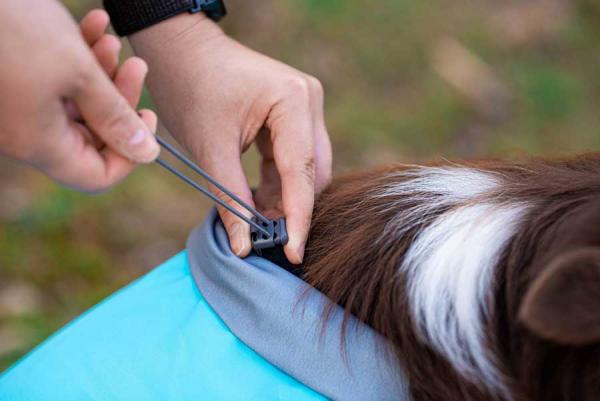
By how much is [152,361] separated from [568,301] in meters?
0.67

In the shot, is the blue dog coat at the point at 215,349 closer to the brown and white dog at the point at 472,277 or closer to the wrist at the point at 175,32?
the brown and white dog at the point at 472,277

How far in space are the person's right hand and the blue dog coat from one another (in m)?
0.29

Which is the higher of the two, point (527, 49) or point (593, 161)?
point (593, 161)

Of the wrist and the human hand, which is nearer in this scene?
the human hand

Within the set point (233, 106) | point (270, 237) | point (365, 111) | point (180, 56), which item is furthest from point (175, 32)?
point (365, 111)

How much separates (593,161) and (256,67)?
0.68 metres

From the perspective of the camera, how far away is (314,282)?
1.15 meters

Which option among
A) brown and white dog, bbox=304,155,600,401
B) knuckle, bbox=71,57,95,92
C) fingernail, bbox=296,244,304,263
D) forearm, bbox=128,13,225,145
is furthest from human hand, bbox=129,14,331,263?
knuckle, bbox=71,57,95,92

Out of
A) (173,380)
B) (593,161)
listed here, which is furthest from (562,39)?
(173,380)

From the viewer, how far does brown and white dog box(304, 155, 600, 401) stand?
3.30ft

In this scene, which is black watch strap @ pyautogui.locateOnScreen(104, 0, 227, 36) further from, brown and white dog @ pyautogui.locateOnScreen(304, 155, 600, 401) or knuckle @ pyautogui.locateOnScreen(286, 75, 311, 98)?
brown and white dog @ pyautogui.locateOnScreen(304, 155, 600, 401)

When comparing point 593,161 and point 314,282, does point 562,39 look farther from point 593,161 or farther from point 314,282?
point 314,282

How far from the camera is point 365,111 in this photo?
2.98 meters

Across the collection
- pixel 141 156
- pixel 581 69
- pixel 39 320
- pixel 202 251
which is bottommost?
pixel 39 320
